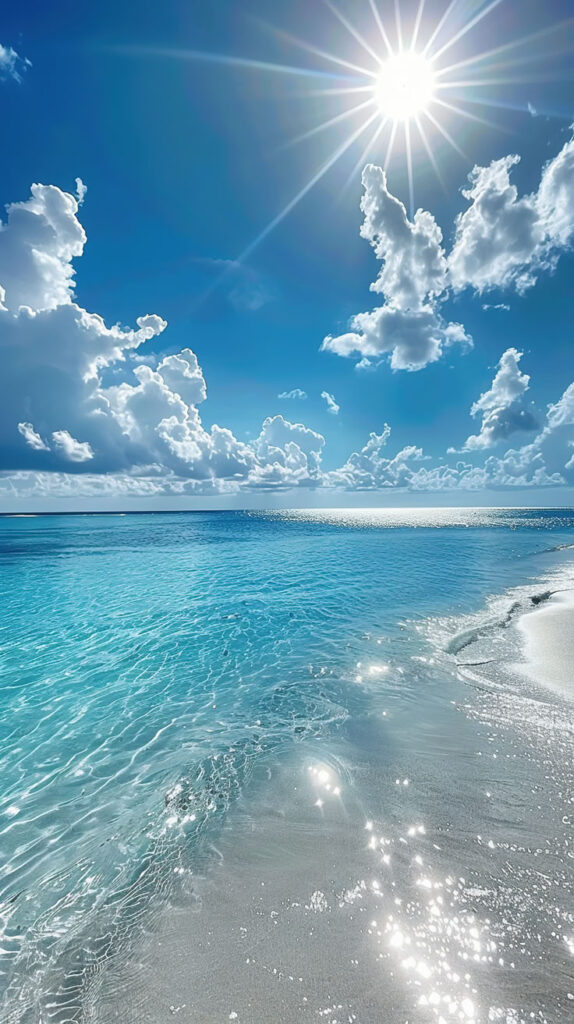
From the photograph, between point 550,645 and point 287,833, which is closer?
point 287,833

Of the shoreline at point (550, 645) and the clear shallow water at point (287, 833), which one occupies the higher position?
the shoreline at point (550, 645)

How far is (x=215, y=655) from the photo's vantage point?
573 inches

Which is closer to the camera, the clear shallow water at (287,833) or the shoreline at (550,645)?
the clear shallow water at (287,833)

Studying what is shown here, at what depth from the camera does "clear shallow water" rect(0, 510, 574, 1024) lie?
4.09 metres

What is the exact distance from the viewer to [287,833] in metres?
6.17

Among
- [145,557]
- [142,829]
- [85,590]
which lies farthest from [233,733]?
[145,557]

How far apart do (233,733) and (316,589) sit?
53.7ft

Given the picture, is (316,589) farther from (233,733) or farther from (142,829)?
(142,829)

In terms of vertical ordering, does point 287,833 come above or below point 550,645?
below

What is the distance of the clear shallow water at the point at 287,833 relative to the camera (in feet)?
13.4

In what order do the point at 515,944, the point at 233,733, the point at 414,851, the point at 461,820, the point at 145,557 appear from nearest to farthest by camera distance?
the point at 515,944, the point at 414,851, the point at 461,820, the point at 233,733, the point at 145,557

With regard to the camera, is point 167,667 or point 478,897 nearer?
point 478,897

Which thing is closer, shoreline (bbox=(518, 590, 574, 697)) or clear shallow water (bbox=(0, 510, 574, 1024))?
clear shallow water (bbox=(0, 510, 574, 1024))

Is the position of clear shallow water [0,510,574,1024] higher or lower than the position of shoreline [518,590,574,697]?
lower
